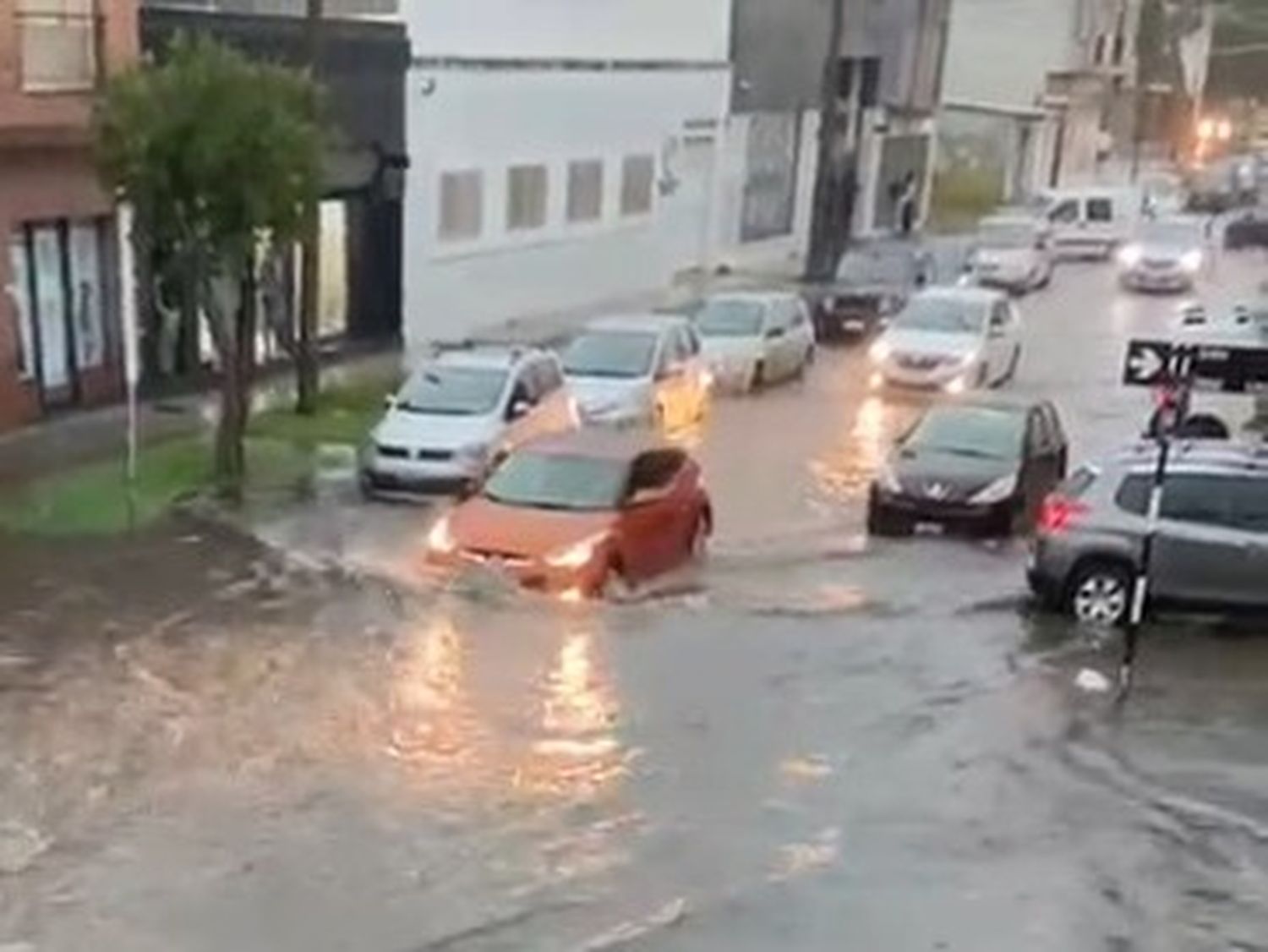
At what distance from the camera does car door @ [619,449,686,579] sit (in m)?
22.1

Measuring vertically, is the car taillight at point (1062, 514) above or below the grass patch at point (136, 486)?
above

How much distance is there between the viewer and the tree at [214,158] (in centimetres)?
2506

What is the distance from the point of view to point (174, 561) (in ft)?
74.5

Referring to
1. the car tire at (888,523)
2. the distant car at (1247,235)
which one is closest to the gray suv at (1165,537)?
the car tire at (888,523)

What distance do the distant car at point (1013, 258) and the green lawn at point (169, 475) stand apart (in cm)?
2667

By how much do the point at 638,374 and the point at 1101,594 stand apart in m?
12.6

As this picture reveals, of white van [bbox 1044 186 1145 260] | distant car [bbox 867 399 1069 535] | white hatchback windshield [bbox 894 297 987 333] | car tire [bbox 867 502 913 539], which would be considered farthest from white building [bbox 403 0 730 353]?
white van [bbox 1044 186 1145 260]

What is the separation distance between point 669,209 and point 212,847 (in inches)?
1577

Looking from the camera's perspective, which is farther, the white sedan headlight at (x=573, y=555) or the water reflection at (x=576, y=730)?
the white sedan headlight at (x=573, y=555)

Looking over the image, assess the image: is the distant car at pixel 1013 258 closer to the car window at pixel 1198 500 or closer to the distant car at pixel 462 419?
the distant car at pixel 462 419

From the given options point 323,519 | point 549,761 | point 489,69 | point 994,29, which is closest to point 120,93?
point 323,519

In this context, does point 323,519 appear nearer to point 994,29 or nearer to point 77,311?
point 77,311

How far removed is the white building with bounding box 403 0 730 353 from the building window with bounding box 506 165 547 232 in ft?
0.12

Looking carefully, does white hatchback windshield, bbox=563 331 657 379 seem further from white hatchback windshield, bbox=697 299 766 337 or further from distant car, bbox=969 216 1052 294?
distant car, bbox=969 216 1052 294
